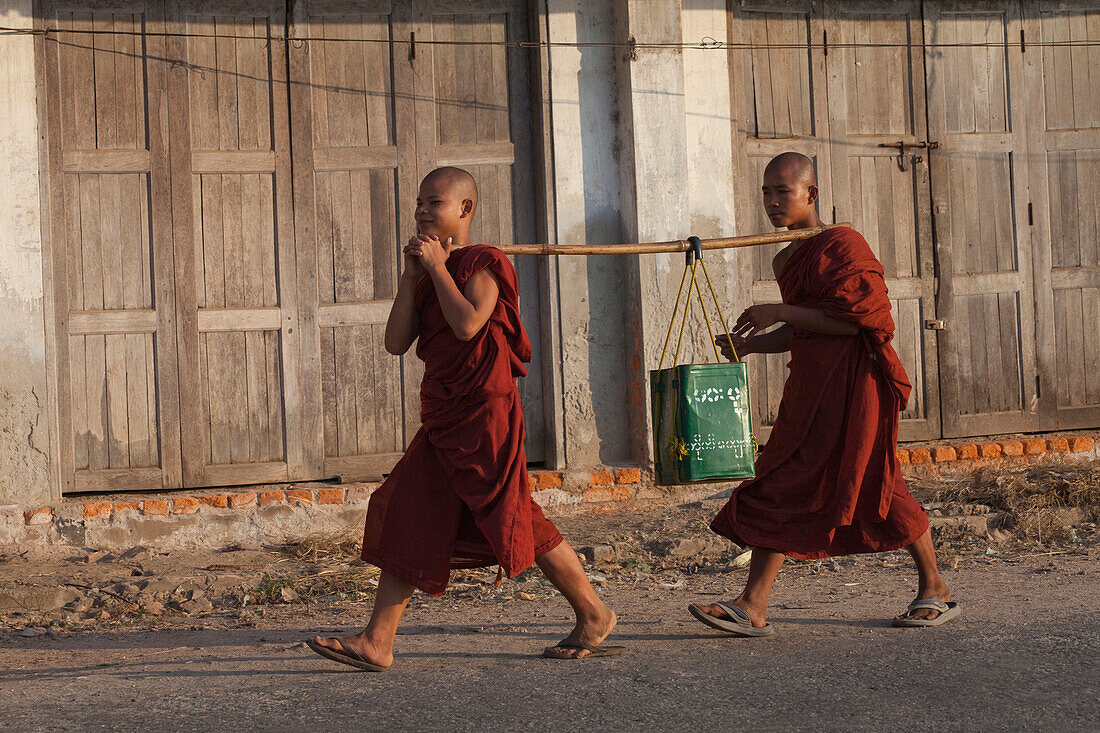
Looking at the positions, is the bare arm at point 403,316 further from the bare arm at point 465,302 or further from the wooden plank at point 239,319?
the wooden plank at point 239,319

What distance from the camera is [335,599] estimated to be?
4844mm

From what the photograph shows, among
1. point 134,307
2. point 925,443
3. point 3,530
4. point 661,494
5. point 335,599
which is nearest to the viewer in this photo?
point 335,599

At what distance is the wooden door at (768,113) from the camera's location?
268 inches

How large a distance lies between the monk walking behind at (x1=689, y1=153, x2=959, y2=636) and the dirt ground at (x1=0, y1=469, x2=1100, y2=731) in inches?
8.7

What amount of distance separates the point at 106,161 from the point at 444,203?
3293 mm

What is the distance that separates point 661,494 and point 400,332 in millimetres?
3285

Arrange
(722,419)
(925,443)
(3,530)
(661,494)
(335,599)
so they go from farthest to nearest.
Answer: (925,443), (661,494), (3,530), (335,599), (722,419)

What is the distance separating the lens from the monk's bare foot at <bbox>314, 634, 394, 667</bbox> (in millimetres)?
3428

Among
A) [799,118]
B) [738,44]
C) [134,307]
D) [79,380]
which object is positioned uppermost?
[738,44]

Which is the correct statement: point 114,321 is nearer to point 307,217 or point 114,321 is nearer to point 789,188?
point 307,217

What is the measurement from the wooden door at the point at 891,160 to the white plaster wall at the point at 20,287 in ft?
15.1

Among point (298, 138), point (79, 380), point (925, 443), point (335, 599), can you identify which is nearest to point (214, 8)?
point (298, 138)

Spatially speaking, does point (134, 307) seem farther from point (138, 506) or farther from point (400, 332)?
point (400, 332)

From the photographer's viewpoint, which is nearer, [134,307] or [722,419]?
[722,419]
